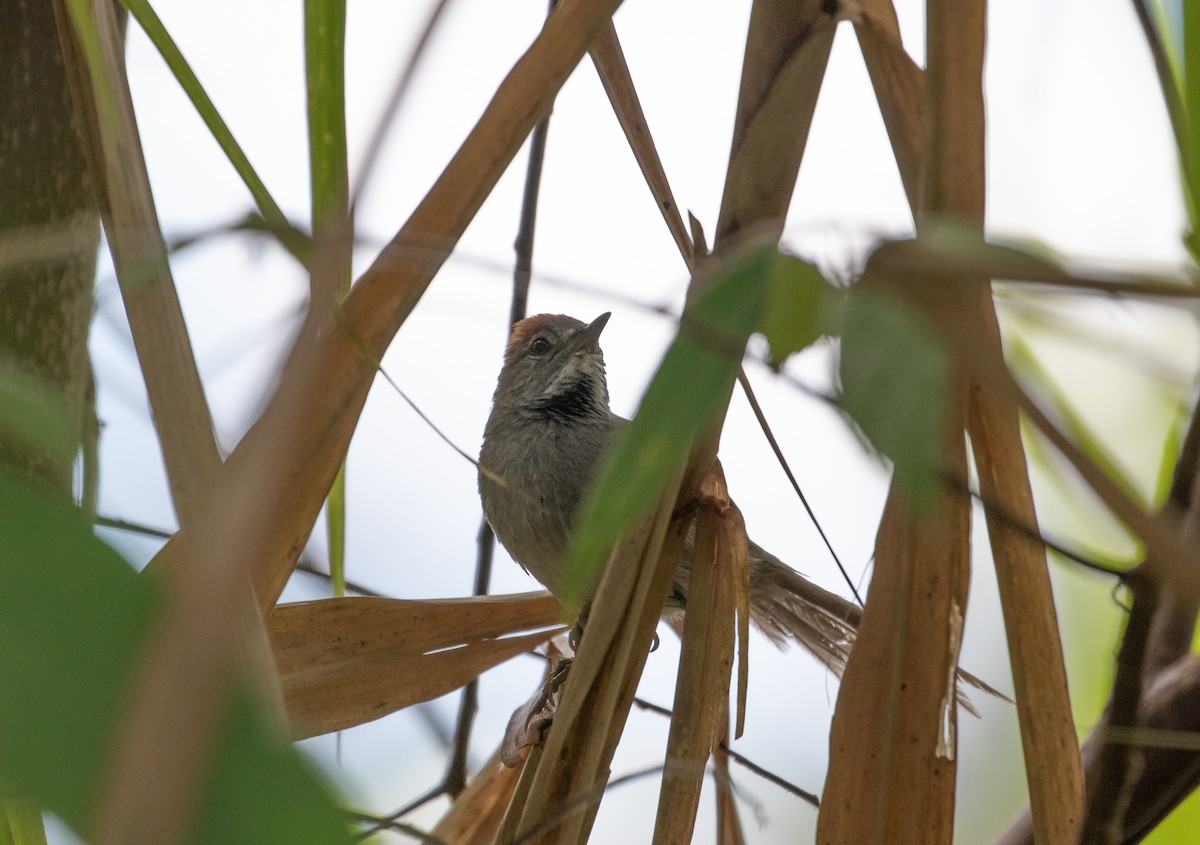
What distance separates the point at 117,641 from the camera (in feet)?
2.58

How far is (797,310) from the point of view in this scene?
98cm

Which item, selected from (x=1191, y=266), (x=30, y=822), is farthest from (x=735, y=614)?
(x=30, y=822)

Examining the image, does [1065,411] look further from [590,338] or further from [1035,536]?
[590,338]

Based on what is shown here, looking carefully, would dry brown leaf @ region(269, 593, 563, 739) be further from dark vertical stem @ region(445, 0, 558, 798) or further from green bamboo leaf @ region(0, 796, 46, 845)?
dark vertical stem @ region(445, 0, 558, 798)

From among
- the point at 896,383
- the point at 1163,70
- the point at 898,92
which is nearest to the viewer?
the point at 896,383

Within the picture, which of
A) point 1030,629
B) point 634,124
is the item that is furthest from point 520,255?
point 1030,629

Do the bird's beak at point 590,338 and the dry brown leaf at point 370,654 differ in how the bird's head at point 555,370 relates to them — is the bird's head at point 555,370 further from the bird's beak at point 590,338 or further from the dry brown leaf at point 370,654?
the dry brown leaf at point 370,654

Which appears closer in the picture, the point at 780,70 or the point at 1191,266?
the point at 1191,266

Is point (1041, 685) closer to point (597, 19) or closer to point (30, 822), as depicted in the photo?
point (597, 19)

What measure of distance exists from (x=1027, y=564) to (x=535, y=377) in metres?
2.94

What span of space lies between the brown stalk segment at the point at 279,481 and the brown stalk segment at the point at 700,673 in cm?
54

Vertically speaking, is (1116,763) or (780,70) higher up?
(780,70)

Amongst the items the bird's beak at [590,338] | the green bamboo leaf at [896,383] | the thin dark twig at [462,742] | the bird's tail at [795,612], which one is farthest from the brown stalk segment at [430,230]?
the bird's beak at [590,338]

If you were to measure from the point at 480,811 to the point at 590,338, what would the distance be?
2278 mm
